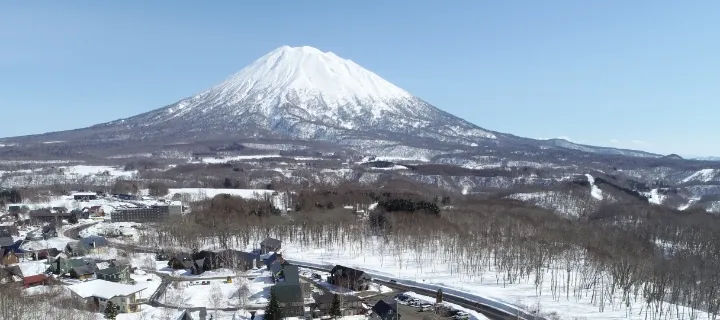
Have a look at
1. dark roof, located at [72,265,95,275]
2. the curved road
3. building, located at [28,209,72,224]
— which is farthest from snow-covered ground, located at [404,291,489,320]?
building, located at [28,209,72,224]

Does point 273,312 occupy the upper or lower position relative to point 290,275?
lower

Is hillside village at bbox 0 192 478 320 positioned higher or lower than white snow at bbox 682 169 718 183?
lower

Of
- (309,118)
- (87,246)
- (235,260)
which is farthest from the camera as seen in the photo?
(309,118)

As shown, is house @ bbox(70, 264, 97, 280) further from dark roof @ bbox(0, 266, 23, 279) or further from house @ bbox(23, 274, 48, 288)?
dark roof @ bbox(0, 266, 23, 279)

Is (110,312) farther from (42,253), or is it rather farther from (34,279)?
(42,253)

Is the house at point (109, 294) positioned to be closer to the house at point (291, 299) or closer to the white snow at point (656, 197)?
the house at point (291, 299)

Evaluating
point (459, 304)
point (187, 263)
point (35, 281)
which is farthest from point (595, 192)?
point (35, 281)

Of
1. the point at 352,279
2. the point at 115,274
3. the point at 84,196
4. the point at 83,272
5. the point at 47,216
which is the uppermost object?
the point at 84,196
